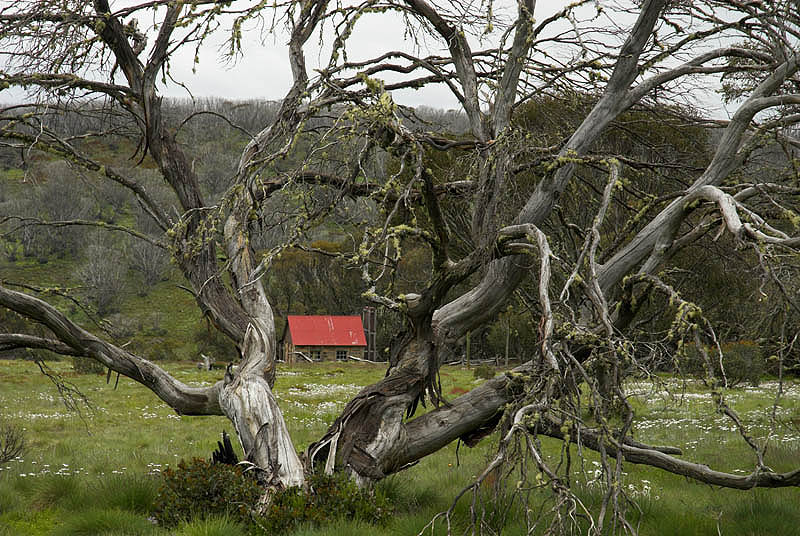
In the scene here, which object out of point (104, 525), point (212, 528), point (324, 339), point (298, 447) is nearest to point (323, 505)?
point (212, 528)

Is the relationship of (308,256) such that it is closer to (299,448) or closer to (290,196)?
(299,448)

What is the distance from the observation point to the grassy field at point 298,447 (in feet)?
21.7

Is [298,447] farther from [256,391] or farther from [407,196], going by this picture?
[407,196]

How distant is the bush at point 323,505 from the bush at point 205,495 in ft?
1.03

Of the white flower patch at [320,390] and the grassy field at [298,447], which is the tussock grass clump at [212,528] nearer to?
the grassy field at [298,447]

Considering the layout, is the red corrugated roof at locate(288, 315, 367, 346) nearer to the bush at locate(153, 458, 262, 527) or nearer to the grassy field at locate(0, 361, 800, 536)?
the grassy field at locate(0, 361, 800, 536)

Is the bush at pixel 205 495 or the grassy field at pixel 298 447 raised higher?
the bush at pixel 205 495

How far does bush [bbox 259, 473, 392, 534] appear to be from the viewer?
6.16 metres

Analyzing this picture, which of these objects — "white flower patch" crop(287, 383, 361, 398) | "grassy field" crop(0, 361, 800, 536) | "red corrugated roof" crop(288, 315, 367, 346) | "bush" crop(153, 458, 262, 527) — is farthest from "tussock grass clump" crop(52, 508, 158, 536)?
"red corrugated roof" crop(288, 315, 367, 346)

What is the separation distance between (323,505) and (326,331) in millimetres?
43015

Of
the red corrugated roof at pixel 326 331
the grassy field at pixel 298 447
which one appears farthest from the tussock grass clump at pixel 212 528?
the red corrugated roof at pixel 326 331

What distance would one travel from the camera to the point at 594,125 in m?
7.57

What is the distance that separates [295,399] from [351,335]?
28074 mm

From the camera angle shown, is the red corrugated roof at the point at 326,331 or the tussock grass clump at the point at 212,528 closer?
the tussock grass clump at the point at 212,528
